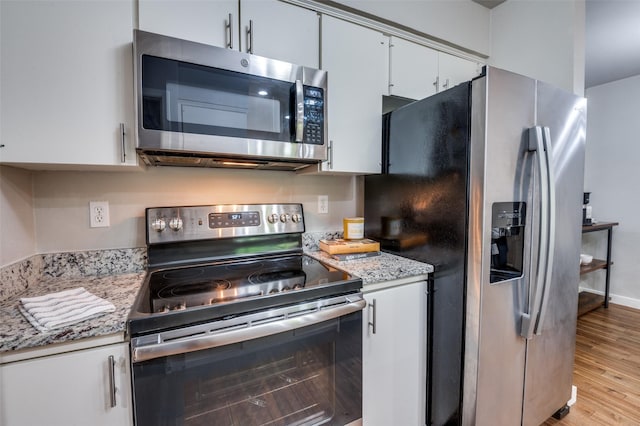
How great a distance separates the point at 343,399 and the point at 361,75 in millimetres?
1546

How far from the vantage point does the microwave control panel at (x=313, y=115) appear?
1.32m

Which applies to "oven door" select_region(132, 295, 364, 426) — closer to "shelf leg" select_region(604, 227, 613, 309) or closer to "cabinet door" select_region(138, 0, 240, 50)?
"cabinet door" select_region(138, 0, 240, 50)

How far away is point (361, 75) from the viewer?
1.53m

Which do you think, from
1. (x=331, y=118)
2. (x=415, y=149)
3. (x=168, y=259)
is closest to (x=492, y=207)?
(x=415, y=149)

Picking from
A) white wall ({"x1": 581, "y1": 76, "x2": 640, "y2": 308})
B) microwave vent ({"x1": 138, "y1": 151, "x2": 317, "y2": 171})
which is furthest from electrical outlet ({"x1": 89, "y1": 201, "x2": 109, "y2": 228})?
white wall ({"x1": 581, "y1": 76, "x2": 640, "y2": 308})

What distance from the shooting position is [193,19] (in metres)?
1.16

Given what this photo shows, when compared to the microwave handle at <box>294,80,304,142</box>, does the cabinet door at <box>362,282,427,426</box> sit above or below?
below

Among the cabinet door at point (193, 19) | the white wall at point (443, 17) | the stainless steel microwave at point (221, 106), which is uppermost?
the white wall at point (443, 17)

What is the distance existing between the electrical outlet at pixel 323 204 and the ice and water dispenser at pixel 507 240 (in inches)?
37.0

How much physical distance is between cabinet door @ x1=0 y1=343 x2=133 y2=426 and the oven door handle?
0.31 ft

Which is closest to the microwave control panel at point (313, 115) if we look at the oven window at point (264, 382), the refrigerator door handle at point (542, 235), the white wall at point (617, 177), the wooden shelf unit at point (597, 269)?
the oven window at point (264, 382)

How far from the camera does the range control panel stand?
133 centimetres

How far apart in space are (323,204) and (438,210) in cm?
73

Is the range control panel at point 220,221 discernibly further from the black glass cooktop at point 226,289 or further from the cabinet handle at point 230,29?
the cabinet handle at point 230,29
